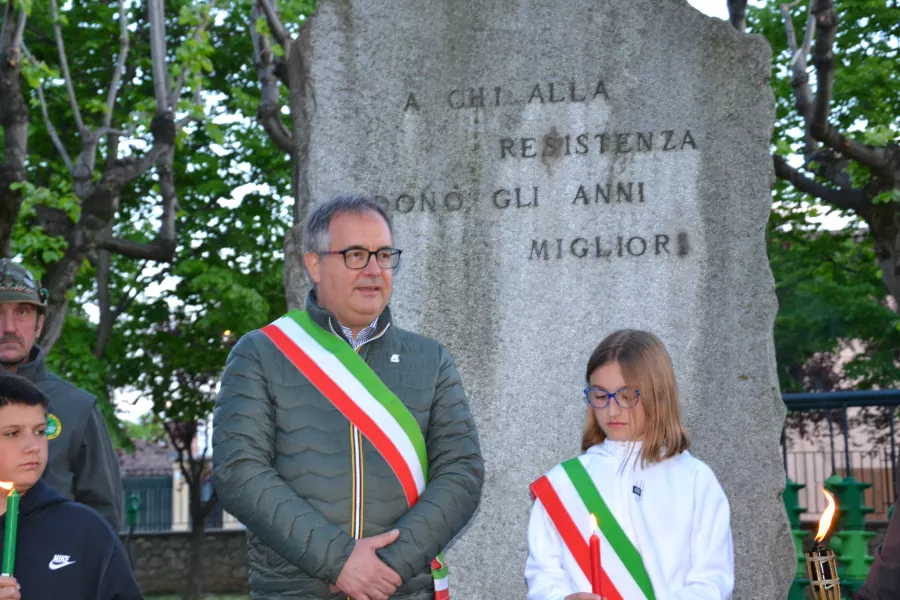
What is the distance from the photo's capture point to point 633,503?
3.38 m

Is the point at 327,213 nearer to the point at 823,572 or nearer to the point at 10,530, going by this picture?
the point at 10,530

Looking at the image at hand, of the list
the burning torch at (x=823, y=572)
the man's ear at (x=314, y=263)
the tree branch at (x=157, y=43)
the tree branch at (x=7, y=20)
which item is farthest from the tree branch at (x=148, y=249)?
the burning torch at (x=823, y=572)

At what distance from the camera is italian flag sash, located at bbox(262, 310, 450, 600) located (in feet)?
10.8

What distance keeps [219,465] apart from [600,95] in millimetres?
2714

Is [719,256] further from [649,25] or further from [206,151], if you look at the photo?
[206,151]

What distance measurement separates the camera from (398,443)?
10.8 feet

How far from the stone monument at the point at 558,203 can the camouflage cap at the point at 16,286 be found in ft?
5.00

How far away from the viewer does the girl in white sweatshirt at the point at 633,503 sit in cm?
329

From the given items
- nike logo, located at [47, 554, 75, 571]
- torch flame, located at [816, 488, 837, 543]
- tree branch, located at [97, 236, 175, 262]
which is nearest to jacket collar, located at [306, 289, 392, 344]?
nike logo, located at [47, 554, 75, 571]

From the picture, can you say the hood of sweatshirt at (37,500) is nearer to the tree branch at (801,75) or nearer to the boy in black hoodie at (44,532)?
the boy in black hoodie at (44,532)

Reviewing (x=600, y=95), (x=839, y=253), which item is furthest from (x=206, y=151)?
(x=600, y=95)

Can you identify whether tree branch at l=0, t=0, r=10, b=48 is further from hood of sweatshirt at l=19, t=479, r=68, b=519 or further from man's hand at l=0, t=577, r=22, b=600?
man's hand at l=0, t=577, r=22, b=600

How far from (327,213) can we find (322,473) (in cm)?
79

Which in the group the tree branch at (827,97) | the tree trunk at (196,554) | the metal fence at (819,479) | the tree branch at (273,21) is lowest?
the tree trunk at (196,554)
